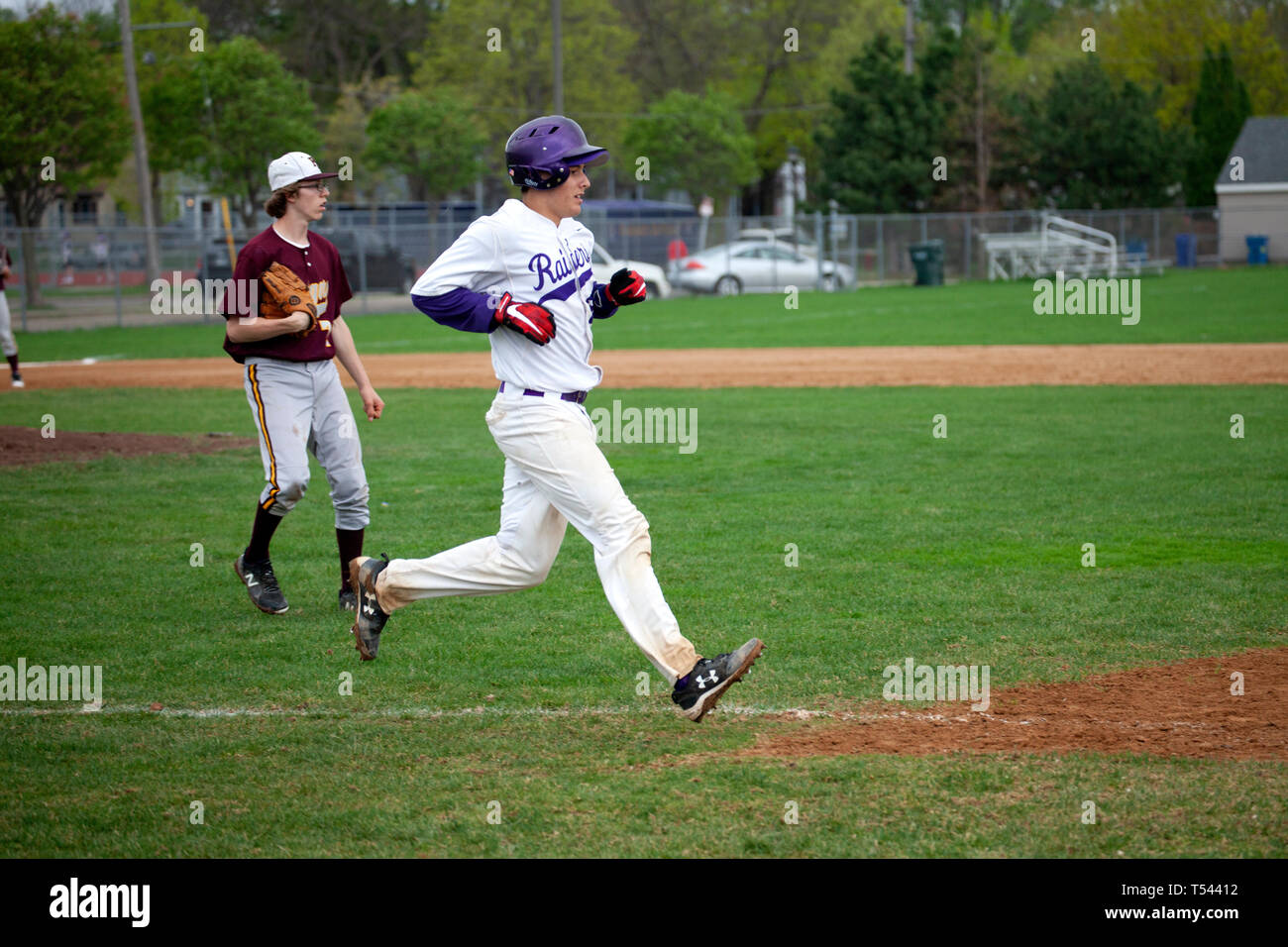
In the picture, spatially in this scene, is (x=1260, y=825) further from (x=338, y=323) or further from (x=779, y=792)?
(x=338, y=323)

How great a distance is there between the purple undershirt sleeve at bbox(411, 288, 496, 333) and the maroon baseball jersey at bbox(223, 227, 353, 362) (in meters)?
2.03

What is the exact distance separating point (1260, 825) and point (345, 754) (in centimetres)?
313

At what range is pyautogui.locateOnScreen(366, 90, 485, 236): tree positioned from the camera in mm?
44531

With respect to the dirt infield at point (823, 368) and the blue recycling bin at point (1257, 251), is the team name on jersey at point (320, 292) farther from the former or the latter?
the blue recycling bin at point (1257, 251)

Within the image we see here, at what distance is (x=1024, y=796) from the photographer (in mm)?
4426

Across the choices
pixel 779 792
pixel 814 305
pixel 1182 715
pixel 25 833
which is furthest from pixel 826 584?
pixel 814 305

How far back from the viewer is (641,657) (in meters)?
6.32
